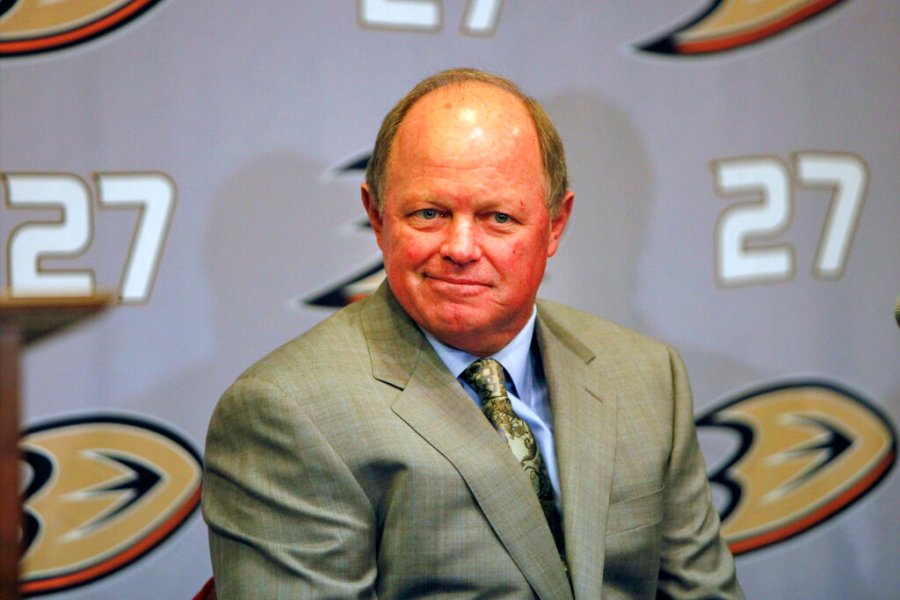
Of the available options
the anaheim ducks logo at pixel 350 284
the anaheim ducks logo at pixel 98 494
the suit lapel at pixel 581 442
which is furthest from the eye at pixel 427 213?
the anaheim ducks logo at pixel 98 494

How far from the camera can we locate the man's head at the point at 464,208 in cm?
206

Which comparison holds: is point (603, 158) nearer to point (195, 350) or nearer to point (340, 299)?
point (340, 299)

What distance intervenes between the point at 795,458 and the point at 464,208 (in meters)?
1.64

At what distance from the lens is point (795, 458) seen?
10.7 ft

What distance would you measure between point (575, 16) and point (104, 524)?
1766 mm

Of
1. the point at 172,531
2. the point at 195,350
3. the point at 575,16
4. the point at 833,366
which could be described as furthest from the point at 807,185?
the point at 172,531

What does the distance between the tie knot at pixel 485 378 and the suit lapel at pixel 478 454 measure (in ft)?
0.23

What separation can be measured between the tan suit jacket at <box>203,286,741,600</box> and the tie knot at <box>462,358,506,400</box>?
8 cm

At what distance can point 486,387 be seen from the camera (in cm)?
215

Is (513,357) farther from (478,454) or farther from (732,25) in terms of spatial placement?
(732,25)

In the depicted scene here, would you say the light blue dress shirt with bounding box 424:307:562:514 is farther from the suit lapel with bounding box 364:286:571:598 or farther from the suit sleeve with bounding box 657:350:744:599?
the suit sleeve with bounding box 657:350:744:599

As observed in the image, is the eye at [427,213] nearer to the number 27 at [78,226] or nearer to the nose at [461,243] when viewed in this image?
the nose at [461,243]

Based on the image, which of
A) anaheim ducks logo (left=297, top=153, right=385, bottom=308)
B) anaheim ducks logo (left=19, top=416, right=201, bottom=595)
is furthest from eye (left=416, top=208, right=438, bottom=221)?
anaheim ducks logo (left=19, top=416, right=201, bottom=595)

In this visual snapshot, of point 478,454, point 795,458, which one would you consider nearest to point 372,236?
point 478,454
